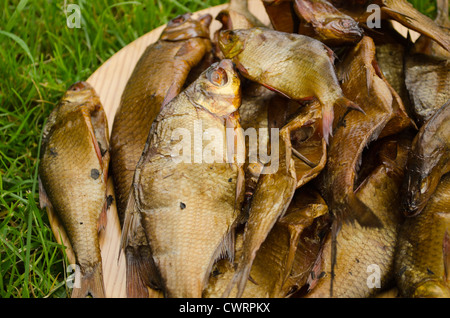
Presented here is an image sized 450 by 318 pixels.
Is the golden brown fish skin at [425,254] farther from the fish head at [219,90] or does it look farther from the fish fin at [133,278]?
the fish fin at [133,278]

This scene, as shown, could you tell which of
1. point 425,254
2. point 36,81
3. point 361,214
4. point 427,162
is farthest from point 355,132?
point 36,81

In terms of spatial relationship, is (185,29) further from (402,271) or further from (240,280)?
(402,271)

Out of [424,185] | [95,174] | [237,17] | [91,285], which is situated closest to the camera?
[424,185]

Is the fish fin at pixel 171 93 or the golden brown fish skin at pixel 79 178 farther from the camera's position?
the fish fin at pixel 171 93

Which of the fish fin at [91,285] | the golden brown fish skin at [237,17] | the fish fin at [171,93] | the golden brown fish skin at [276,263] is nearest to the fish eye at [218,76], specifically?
the fish fin at [171,93]

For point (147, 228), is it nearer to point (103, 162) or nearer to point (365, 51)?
point (103, 162)

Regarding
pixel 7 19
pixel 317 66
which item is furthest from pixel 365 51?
pixel 7 19

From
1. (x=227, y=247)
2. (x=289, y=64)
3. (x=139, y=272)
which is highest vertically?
(x=289, y=64)
